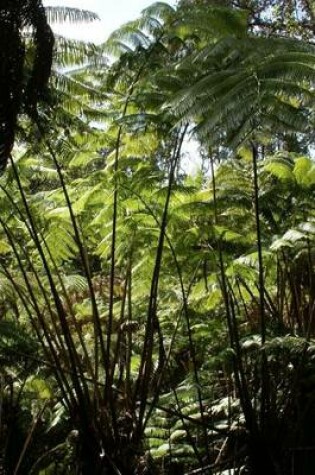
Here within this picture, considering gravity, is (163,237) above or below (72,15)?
below

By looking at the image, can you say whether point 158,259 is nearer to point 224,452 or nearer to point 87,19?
point 224,452

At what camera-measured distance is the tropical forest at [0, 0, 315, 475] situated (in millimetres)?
3070

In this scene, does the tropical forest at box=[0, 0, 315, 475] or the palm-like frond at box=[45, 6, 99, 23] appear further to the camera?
the palm-like frond at box=[45, 6, 99, 23]

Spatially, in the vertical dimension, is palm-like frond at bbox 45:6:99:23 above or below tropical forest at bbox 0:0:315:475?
above

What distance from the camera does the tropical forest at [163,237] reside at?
10.1 ft

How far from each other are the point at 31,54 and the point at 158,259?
1618 mm

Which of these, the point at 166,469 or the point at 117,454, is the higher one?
the point at 117,454

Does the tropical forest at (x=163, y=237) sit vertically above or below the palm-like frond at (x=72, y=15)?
below

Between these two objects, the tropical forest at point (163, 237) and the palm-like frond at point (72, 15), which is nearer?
the tropical forest at point (163, 237)

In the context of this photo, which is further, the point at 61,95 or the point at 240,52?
the point at 61,95

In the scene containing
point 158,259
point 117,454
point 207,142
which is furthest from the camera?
point 158,259

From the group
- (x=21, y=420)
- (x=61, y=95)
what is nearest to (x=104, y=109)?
(x=61, y=95)

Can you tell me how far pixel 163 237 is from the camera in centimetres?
356

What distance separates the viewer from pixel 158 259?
3.49 metres
